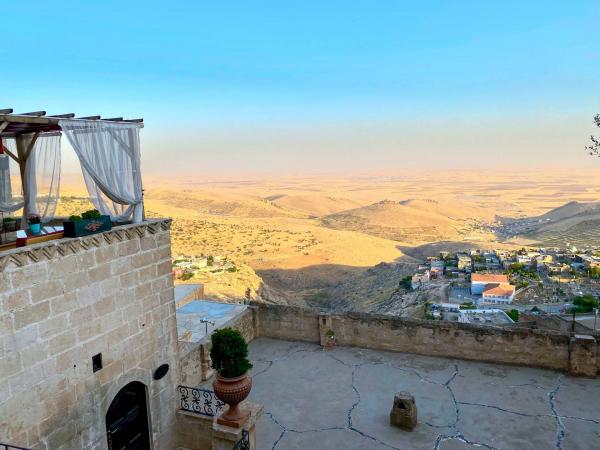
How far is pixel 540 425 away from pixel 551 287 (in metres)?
22.7

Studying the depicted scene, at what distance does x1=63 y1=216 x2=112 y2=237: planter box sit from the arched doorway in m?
2.85

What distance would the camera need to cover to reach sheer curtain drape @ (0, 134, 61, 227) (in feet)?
26.6

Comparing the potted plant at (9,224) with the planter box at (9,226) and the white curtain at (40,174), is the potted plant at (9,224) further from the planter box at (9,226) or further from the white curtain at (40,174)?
the white curtain at (40,174)

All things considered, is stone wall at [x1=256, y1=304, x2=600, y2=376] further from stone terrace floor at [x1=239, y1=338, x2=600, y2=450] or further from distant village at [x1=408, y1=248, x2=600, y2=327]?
distant village at [x1=408, y1=248, x2=600, y2=327]

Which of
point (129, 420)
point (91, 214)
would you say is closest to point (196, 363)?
point (129, 420)

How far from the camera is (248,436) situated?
7.46 metres

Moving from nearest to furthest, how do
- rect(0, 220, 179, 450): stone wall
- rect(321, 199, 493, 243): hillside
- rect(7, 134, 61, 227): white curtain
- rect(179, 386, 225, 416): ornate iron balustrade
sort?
rect(0, 220, 179, 450): stone wall → rect(7, 134, 61, 227): white curtain → rect(179, 386, 225, 416): ornate iron balustrade → rect(321, 199, 493, 243): hillside

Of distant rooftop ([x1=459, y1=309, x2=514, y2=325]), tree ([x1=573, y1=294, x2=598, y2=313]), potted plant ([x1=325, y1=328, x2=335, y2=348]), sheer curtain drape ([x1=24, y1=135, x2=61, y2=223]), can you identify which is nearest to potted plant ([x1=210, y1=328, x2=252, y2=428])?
sheer curtain drape ([x1=24, y1=135, x2=61, y2=223])

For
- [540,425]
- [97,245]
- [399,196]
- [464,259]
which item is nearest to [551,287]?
[464,259]

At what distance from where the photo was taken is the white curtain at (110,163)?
23.6 ft

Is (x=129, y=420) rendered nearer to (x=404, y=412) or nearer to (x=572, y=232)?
(x=404, y=412)

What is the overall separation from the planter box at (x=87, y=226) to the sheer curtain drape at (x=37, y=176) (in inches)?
62.6

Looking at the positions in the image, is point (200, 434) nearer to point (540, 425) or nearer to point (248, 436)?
point (248, 436)

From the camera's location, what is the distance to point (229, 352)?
7.69 meters
